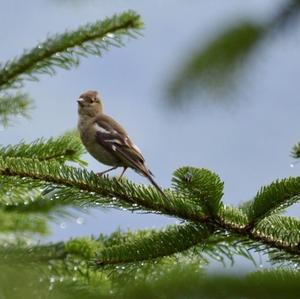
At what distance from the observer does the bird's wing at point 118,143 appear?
13.9ft

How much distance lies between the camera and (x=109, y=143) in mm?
4625

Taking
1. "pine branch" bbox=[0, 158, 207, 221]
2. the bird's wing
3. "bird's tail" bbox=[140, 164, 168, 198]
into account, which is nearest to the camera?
"pine branch" bbox=[0, 158, 207, 221]

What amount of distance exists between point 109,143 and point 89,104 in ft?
3.49

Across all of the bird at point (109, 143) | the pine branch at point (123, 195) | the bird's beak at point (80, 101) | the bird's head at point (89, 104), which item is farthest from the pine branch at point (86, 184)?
the bird's beak at point (80, 101)

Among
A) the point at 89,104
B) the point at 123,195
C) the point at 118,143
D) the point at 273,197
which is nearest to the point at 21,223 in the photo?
the point at 118,143

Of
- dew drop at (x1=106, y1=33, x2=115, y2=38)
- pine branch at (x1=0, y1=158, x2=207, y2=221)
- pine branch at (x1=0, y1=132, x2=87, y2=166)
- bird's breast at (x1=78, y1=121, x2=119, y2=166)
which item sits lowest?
pine branch at (x1=0, y1=158, x2=207, y2=221)

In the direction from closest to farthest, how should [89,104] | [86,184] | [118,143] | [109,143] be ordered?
[86,184], [118,143], [109,143], [89,104]

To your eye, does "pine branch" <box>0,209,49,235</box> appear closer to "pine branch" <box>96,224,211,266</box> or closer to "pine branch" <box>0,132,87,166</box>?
"pine branch" <box>0,132,87,166</box>

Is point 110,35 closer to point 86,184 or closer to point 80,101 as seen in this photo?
point 86,184

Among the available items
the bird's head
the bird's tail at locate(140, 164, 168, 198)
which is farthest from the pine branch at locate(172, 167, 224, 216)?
the bird's head

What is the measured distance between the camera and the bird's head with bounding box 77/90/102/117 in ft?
17.7

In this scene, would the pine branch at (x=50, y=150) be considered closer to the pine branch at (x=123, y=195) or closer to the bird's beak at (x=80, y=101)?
the pine branch at (x=123, y=195)

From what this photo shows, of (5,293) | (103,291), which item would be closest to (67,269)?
(103,291)

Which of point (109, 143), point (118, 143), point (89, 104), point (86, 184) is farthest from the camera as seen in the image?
point (89, 104)
